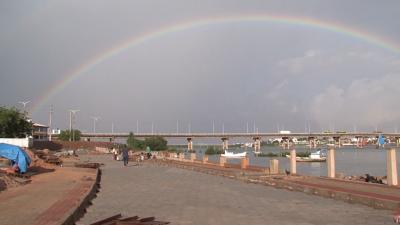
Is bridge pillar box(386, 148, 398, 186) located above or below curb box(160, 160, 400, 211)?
above

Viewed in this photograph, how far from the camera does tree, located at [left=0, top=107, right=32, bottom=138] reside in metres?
89.8

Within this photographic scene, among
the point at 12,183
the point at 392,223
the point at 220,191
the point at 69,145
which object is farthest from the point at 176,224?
the point at 69,145

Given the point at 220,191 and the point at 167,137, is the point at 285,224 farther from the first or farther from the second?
the point at 167,137

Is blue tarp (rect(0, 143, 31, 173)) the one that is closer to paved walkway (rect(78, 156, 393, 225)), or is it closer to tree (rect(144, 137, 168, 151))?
paved walkway (rect(78, 156, 393, 225))

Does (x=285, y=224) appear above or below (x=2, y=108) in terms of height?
below

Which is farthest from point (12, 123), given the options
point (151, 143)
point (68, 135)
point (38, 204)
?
point (38, 204)

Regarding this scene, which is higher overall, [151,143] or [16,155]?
[16,155]

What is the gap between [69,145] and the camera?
12462 centimetres

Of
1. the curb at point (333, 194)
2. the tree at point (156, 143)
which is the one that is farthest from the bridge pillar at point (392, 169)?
the tree at point (156, 143)

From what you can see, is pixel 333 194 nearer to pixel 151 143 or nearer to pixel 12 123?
pixel 12 123

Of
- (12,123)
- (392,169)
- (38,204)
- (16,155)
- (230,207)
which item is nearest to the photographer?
(38,204)

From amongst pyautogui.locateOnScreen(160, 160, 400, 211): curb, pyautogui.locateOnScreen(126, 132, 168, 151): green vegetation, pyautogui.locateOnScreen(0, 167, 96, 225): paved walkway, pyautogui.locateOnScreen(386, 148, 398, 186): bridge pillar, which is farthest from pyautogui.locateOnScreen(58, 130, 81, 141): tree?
pyautogui.locateOnScreen(386, 148, 398, 186): bridge pillar

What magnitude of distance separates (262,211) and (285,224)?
8.47ft

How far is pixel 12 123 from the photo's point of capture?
303 feet
